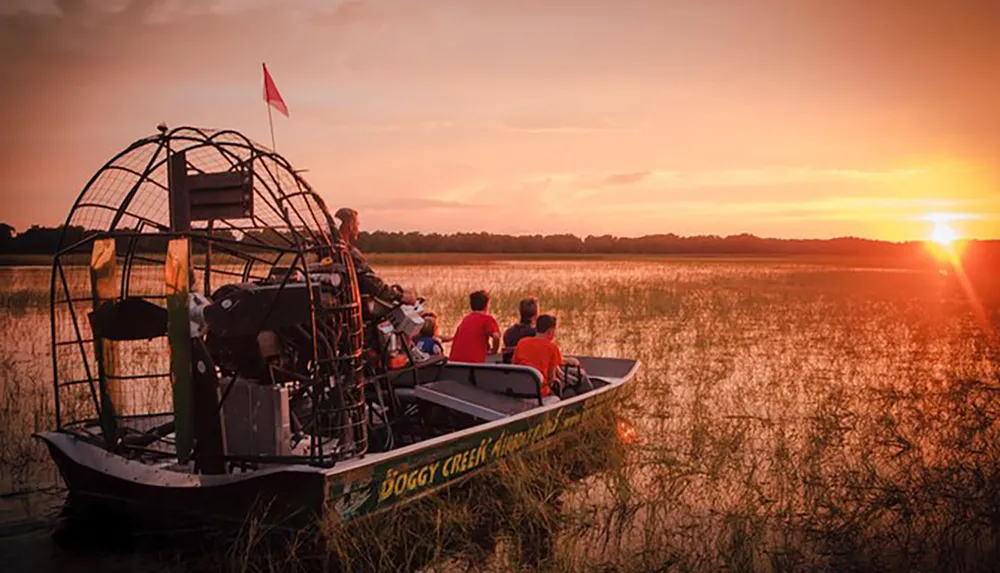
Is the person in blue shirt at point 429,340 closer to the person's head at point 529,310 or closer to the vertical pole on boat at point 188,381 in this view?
the person's head at point 529,310

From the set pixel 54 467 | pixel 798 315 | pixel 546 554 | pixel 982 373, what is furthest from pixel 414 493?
A: pixel 798 315

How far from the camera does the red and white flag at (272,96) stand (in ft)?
22.2

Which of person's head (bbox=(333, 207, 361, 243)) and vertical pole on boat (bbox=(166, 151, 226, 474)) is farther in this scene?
person's head (bbox=(333, 207, 361, 243))

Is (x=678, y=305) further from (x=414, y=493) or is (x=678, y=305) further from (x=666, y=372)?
(x=414, y=493)

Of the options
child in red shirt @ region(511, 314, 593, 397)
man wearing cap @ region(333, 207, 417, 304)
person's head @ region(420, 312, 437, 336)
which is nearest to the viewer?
man wearing cap @ region(333, 207, 417, 304)

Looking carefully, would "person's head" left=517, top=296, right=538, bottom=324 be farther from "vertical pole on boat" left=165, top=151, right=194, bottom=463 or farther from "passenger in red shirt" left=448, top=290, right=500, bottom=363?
"vertical pole on boat" left=165, top=151, right=194, bottom=463

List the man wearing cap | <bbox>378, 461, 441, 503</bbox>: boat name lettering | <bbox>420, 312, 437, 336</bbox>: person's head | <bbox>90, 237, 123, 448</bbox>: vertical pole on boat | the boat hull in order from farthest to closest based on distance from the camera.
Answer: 1. <bbox>420, 312, 437, 336</bbox>: person's head
2. the man wearing cap
3. <bbox>90, 237, 123, 448</bbox>: vertical pole on boat
4. <bbox>378, 461, 441, 503</bbox>: boat name lettering
5. the boat hull

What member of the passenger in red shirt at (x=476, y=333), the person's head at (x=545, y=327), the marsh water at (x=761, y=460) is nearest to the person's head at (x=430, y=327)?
the passenger in red shirt at (x=476, y=333)

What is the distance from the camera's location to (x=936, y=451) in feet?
26.0

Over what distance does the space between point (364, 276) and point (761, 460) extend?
4.05 meters

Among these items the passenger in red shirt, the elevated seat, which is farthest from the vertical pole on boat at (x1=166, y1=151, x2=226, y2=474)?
the passenger in red shirt

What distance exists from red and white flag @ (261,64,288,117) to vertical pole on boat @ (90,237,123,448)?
64.4 inches

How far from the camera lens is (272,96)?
6.84m

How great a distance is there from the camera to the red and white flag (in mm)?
6777
